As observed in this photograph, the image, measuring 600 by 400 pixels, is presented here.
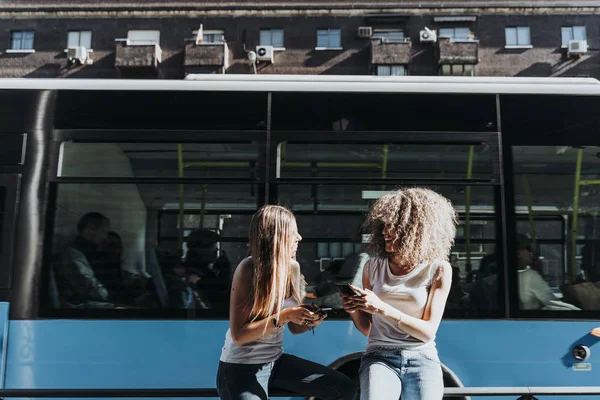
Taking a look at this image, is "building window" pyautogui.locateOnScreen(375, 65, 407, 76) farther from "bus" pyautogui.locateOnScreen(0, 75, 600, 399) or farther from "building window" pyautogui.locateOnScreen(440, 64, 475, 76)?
"bus" pyautogui.locateOnScreen(0, 75, 600, 399)

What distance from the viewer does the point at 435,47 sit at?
2461 cm

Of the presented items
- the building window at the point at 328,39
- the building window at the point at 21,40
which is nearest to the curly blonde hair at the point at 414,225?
the building window at the point at 328,39

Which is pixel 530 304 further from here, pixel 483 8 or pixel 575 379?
pixel 483 8

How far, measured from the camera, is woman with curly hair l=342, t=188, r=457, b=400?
259cm

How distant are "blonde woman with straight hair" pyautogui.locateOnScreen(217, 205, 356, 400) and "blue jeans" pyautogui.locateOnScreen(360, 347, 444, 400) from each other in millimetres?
262

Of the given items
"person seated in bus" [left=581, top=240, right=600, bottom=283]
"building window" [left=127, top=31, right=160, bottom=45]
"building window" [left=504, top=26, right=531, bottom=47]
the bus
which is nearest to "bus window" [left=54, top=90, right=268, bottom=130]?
the bus

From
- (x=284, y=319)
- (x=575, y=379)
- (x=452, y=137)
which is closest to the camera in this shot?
(x=284, y=319)

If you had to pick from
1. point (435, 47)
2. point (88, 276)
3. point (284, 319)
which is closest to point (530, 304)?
point (284, 319)

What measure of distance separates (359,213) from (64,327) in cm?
246

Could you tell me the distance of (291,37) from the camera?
25.7 m

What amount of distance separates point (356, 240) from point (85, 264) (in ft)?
7.10

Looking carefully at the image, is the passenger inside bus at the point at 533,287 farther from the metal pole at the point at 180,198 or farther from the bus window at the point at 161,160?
the metal pole at the point at 180,198

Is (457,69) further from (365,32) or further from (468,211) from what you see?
(468,211)

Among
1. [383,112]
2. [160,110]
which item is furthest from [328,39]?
[160,110]
